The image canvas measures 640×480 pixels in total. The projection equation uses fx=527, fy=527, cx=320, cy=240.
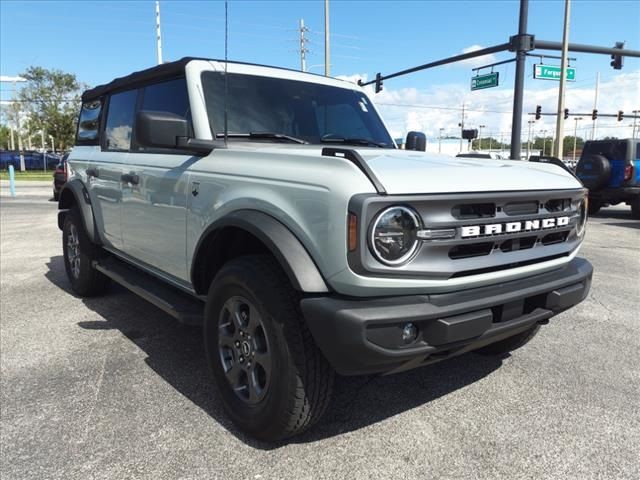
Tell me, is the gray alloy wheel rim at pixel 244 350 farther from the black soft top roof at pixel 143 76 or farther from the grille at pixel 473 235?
the black soft top roof at pixel 143 76

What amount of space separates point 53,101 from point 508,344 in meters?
40.0

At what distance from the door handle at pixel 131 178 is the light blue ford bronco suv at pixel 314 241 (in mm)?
20

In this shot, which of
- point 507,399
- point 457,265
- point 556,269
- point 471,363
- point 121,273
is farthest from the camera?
point 121,273

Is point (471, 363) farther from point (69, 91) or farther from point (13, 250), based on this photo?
point (69, 91)

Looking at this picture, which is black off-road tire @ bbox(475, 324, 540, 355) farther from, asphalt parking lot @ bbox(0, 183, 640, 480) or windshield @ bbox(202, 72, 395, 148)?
windshield @ bbox(202, 72, 395, 148)

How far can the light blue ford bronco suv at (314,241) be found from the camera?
2.18 meters

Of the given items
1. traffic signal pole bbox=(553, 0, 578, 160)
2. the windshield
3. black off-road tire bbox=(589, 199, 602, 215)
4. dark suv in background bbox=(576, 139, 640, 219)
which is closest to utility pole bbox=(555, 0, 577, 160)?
traffic signal pole bbox=(553, 0, 578, 160)

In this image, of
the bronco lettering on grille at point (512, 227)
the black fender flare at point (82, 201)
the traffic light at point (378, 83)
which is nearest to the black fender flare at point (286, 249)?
the bronco lettering on grille at point (512, 227)

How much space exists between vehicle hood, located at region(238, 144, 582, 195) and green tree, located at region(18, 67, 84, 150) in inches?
1501

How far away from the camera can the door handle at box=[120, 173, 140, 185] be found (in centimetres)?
384

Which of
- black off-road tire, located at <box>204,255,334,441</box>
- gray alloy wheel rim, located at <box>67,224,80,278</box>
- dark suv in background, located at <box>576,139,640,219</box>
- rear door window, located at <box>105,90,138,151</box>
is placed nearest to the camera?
black off-road tire, located at <box>204,255,334,441</box>

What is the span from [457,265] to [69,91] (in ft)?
135

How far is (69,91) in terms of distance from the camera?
123ft

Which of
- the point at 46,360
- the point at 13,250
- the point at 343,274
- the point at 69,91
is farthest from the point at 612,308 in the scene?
the point at 69,91
